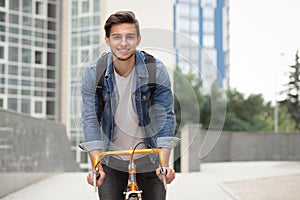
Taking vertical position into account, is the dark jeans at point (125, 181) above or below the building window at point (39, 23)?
below

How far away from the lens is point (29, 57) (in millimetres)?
36094

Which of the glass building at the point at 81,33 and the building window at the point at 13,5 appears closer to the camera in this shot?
the building window at the point at 13,5

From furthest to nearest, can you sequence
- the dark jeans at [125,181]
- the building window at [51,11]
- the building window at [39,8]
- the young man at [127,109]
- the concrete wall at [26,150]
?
1. the building window at [51,11]
2. the building window at [39,8]
3. the concrete wall at [26,150]
4. the dark jeans at [125,181]
5. the young man at [127,109]

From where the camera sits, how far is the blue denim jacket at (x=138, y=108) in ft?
11.2

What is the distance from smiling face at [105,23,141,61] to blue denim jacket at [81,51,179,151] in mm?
121

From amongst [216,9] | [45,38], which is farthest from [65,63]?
[216,9]

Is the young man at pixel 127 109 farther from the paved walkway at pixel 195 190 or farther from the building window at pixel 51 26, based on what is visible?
the building window at pixel 51 26

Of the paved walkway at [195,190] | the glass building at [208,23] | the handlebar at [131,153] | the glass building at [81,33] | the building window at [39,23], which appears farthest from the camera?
the glass building at [208,23]

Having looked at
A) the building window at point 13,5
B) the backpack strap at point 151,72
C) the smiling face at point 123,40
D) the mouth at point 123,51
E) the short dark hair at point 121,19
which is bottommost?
the backpack strap at point 151,72

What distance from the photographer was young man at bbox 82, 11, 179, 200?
3402 millimetres

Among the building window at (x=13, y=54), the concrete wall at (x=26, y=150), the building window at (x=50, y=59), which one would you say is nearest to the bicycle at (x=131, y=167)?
the concrete wall at (x=26, y=150)

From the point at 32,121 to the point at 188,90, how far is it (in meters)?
9.48

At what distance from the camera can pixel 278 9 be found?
23.2 meters

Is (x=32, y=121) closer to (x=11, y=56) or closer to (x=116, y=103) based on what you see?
(x=116, y=103)
